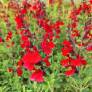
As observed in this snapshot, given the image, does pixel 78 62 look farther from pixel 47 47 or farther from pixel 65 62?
pixel 47 47

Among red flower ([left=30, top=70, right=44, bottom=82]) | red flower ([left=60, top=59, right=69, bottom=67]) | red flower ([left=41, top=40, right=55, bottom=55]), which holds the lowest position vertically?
red flower ([left=30, top=70, right=44, bottom=82])

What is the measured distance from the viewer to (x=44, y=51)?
131 inches

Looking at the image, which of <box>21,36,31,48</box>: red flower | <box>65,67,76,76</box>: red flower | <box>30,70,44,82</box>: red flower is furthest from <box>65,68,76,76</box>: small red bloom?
<box>21,36,31,48</box>: red flower

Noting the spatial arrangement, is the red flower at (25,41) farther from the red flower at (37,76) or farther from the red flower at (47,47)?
the red flower at (37,76)

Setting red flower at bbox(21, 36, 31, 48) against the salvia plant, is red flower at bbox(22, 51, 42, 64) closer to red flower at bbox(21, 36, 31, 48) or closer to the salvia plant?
the salvia plant

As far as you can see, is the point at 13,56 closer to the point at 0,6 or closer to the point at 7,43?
the point at 7,43

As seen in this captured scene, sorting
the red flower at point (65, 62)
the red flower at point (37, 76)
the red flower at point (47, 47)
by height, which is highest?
the red flower at point (47, 47)

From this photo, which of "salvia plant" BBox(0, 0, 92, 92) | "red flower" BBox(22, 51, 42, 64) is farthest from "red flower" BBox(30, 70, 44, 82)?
"red flower" BBox(22, 51, 42, 64)

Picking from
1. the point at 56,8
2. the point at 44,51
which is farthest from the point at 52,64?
the point at 56,8

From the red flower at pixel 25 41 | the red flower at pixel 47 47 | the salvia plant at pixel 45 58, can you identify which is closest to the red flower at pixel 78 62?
the salvia plant at pixel 45 58

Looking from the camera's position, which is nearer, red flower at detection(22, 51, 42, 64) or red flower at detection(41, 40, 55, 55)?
red flower at detection(22, 51, 42, 64)

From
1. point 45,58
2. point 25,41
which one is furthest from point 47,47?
point 25,41

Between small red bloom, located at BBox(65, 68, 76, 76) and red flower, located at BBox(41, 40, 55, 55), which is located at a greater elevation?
red flower, located at BBox(41, 40, 55, 55)

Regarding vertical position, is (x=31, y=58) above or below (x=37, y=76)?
above
